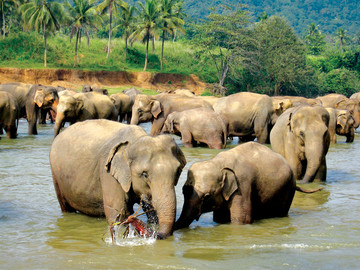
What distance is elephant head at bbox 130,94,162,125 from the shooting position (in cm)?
1680

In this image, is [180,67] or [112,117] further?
[180,67]

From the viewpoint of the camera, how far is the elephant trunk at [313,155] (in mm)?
9070

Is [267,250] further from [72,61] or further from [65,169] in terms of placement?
[72,61]

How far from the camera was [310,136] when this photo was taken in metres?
9.13

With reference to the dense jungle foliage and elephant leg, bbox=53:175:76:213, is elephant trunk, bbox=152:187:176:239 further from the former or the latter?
the dense jungle foliage

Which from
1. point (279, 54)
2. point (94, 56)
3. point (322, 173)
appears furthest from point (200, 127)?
point (94, 56)

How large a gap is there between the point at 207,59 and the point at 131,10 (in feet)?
32.9

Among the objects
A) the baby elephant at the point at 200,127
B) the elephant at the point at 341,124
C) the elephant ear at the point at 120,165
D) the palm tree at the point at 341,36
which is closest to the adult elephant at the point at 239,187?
the elephant ear at the point at 120,165

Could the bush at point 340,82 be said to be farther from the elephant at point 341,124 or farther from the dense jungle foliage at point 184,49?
the elephant at point 341,124

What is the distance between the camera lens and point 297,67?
54.6 meters

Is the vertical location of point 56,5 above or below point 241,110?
above

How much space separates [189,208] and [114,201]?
0.84 m

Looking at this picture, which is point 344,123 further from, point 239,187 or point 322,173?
point 239,187

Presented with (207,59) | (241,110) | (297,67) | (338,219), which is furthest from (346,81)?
(338,219)
